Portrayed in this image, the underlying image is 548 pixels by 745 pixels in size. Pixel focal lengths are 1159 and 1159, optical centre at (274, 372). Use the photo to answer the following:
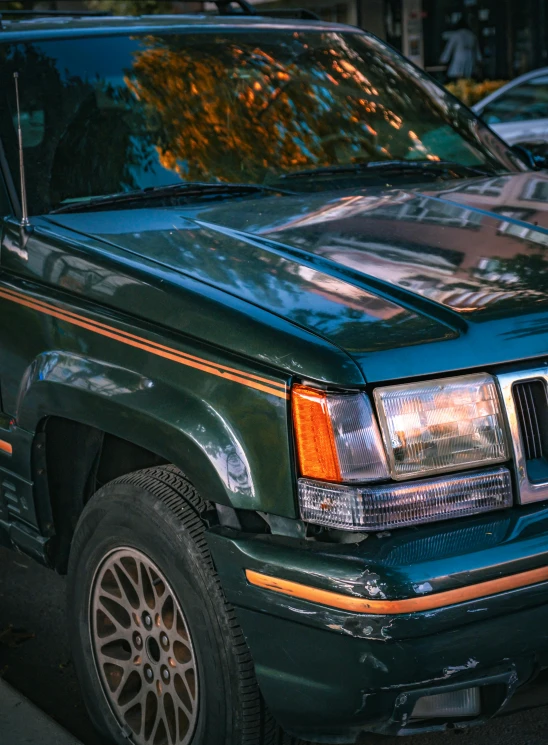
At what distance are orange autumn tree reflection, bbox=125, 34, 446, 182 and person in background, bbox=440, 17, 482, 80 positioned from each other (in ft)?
55.1

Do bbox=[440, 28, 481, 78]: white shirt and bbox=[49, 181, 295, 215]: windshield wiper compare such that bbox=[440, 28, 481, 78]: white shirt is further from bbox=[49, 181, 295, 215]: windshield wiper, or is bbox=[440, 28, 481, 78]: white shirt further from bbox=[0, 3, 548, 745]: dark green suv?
bbox=[49, 181, 295, 215]: windshield wiper

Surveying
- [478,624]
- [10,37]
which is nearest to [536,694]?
[478,624]

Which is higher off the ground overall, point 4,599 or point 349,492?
point 349,492

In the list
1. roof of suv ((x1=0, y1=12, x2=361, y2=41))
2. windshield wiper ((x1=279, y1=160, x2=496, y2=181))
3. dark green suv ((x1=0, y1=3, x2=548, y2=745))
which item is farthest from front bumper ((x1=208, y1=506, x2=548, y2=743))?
roof of suv ((x1=0, y1=12, x2=361, y2=41))

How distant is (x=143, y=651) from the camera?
2.86 meters

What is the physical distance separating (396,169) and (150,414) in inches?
62.9

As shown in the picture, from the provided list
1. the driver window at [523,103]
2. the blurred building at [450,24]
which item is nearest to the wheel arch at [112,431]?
the driver window at [523,103]

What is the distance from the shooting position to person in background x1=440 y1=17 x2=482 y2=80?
20.1m

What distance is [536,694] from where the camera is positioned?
252 centimetres

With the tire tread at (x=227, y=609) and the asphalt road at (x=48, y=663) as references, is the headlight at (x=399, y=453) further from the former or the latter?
the asphalt road at (x=48, y=663)

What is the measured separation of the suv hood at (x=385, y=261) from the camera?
2.43 m

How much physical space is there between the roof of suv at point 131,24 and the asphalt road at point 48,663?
196 cm

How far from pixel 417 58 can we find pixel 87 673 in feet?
63.7

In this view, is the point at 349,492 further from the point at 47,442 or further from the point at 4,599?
the point at 4,599
